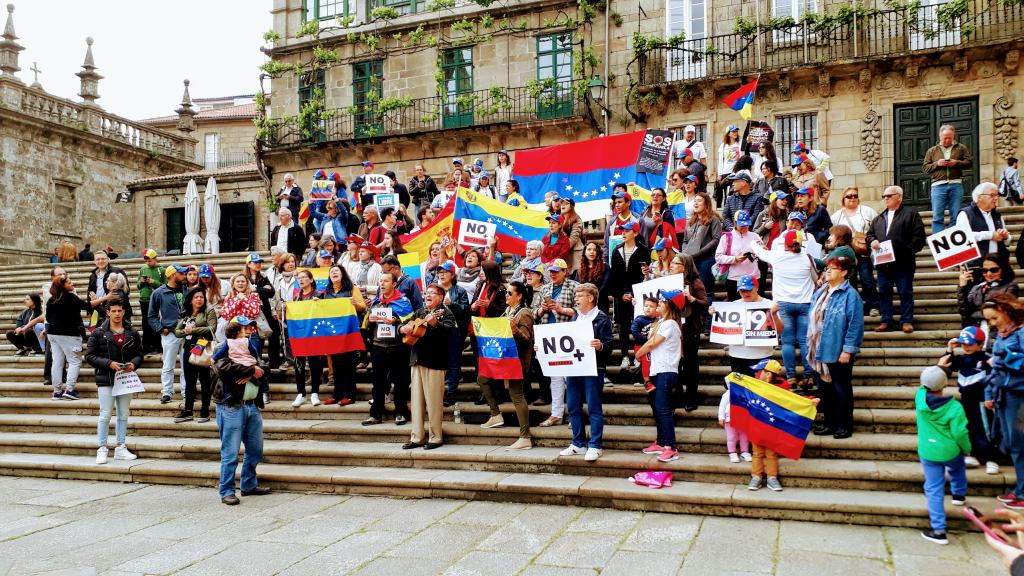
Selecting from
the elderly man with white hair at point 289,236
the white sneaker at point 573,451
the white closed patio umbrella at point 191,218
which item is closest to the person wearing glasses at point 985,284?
the white sneaker at point 573,451

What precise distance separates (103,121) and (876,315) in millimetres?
32200

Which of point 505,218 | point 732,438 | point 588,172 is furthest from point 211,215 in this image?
point 732,438

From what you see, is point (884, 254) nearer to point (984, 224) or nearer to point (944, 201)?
point (984, 224)

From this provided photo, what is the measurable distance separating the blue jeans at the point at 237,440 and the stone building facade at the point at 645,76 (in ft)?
51.8

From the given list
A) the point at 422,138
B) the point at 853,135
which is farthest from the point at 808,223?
the point at 422,138

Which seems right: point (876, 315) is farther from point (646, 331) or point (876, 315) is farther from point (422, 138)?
point (422, 138)

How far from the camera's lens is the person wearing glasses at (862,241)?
32.2 ft

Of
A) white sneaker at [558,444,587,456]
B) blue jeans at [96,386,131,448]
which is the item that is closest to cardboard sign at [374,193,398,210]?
blue jeans at [96,386,131,448]

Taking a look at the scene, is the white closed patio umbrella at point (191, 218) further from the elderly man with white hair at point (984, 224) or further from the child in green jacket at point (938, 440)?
the child in green jacket at point (938, 440)

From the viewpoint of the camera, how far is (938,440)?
6000mm

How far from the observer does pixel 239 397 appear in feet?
27.2

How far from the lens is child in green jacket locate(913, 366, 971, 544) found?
19.5 ft

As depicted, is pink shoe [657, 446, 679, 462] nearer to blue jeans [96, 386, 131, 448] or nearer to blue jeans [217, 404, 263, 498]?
blue jeans [217, 404, 263, 498]

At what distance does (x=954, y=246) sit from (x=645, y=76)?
45.9 ft
